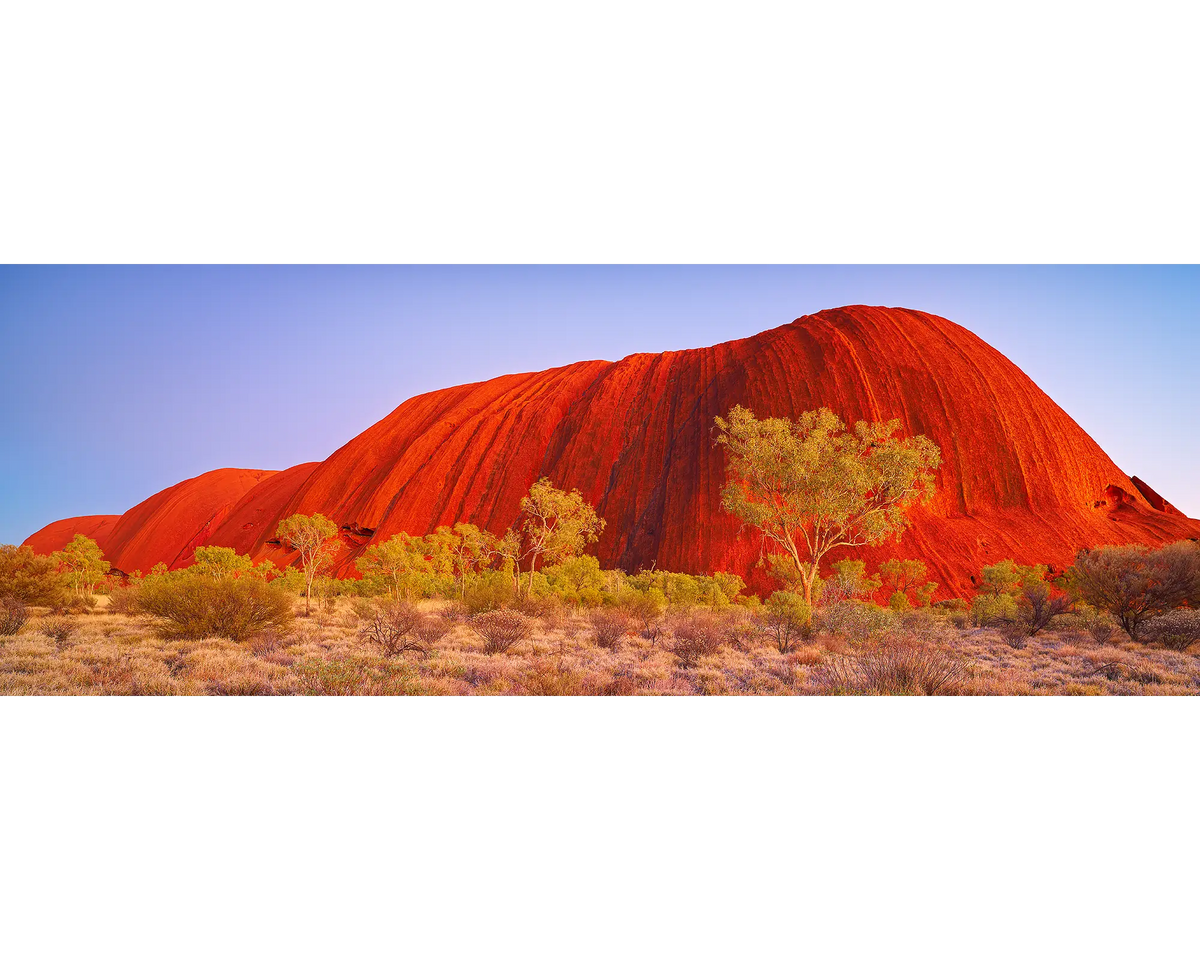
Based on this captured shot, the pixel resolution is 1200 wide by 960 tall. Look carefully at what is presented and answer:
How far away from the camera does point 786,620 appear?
11.9m

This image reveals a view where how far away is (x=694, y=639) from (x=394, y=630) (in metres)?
4.95

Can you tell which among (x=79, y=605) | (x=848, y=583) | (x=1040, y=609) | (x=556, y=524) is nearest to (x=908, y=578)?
(x=848, y=583)

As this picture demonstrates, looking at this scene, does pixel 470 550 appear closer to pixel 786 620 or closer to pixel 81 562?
pixel 81 562

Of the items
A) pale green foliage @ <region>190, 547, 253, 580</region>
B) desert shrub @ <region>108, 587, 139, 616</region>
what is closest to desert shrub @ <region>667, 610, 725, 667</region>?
desert shrub @ <region>108, 587, 139, 616</region>

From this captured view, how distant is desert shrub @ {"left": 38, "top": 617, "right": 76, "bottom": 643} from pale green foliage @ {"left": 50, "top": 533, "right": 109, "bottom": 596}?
185 cm

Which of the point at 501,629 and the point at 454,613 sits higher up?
the point at 501,629

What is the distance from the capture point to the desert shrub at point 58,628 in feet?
32.9

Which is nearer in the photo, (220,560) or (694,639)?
(694,639)

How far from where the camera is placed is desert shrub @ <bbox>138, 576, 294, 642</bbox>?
10.1 meters

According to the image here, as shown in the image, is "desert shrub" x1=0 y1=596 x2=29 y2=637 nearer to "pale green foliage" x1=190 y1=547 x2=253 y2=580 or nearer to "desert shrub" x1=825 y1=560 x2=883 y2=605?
"pale green foliage" x1=190 y1=547 x2=253 y2=580

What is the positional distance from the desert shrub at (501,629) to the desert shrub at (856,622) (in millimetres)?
5547
